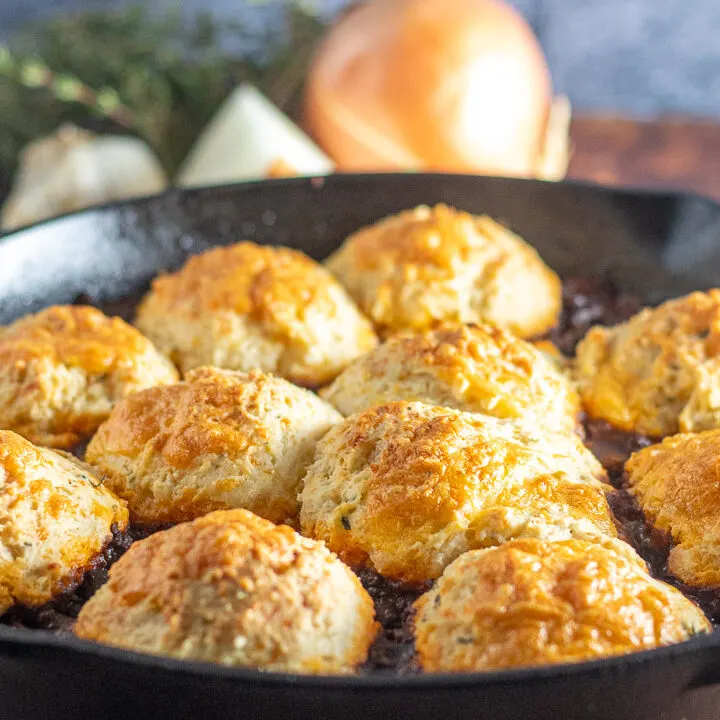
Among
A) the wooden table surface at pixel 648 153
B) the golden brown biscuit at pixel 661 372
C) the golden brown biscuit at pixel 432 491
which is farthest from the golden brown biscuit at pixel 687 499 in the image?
the wooden table surface at pixel 648 153

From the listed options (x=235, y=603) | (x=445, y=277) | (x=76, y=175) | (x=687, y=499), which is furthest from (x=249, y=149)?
(x=235, y=603)

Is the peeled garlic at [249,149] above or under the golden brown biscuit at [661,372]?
under

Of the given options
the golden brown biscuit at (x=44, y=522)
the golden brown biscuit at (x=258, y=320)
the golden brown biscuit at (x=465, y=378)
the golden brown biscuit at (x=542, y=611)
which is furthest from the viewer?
the golden brown biscuit at (x=258, y=320)

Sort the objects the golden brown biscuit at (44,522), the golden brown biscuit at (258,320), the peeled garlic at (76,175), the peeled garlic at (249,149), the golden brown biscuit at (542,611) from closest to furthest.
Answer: the golden brown biscuit at (542,611) → the golden brown biscuit at (44,522) → the golden brown biscuit at (258,320) → the peeled garlic at (249,149) → the peeled garlic at (76,175)

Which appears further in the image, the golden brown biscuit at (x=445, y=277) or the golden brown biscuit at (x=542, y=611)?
the golden brown biscuit at (x=445, y=277)

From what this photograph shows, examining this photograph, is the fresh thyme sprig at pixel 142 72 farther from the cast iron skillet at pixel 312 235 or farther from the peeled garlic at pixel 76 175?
the cast iron skillet at pixel 312 235

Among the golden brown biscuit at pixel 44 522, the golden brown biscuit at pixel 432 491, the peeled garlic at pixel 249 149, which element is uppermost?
the golden brown biscuit at pixel 432 491
